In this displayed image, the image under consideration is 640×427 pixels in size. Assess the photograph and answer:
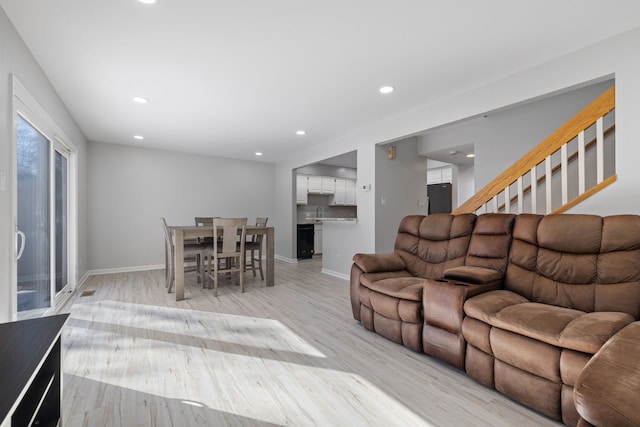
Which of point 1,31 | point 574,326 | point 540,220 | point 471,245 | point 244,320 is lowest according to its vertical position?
point 244,320

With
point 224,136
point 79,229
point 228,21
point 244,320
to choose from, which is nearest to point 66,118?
point 79,229

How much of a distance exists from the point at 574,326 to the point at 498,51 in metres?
2.15

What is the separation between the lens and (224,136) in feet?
16.4

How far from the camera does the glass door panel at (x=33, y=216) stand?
8.25 feet

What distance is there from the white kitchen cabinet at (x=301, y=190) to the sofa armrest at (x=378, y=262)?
442 centimetres

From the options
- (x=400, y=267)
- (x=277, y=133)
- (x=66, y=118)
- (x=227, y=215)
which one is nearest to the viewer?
(x=400, y=267)

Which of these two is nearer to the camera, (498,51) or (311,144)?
(498,51)

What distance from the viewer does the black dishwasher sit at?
7082 mm

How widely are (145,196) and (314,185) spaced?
371 cm

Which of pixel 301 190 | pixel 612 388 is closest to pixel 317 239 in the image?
pixel 301 190

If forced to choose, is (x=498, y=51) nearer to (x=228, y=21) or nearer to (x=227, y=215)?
(x=228, y=21)

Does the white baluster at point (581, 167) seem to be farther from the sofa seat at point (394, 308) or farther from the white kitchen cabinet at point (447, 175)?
the white kitchen cabinet at point (447, 175)

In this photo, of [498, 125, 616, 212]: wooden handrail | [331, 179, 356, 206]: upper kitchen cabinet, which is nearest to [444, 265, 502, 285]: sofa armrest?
[498, 125, 616, 212]: wooden handrail

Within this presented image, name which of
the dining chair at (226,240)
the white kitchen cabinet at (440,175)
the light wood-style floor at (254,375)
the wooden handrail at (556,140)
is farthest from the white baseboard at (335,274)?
the white kitchen cabinet at (440,175)
